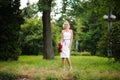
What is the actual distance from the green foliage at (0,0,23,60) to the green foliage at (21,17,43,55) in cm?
2180

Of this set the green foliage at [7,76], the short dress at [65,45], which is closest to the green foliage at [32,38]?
the short dress at [65,45]

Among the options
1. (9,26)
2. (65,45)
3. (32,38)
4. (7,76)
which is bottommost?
(7,76)

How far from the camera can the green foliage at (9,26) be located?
22.0 meters

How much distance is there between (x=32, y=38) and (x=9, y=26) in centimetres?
2267

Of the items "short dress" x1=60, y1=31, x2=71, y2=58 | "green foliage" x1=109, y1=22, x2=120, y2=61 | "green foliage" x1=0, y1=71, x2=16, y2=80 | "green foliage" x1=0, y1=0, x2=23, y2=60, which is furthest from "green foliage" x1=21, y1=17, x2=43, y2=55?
"green foliage" x1=0, y1=71, x2=16, y2=80

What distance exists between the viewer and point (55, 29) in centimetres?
4875

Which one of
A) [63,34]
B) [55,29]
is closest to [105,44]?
[63,34]

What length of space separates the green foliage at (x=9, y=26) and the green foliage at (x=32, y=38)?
21.8 m

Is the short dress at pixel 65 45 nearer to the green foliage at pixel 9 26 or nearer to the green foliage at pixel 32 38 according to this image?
the green foliage at pixel 9 26

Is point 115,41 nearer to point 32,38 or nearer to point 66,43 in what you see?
point 66,43

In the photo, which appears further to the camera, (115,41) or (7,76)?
(115,41)

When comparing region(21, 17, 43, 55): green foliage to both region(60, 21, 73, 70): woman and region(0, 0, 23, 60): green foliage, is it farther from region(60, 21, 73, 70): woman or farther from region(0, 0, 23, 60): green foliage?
region(60, 21, 73, 70): woman

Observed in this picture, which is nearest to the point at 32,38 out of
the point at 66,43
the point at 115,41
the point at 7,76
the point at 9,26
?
the point at 9,26

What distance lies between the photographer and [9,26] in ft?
72.8
